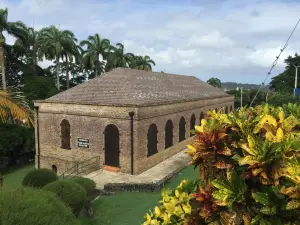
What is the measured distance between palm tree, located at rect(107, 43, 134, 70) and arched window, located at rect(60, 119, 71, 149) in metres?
30.5

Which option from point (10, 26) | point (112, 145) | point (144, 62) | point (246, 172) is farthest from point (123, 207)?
point (144, 62)

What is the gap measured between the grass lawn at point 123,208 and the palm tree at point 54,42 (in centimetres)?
3154

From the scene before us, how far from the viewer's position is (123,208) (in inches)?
516

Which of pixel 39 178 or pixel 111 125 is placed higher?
pixel 111 125

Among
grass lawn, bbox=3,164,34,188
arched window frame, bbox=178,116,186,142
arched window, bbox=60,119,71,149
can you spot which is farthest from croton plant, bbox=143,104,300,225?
arched window frame, bbox=178,116,186,142

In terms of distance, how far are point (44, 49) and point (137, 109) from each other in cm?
3054

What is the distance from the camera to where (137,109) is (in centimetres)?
1684

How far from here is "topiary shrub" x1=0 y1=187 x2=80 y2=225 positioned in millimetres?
5086

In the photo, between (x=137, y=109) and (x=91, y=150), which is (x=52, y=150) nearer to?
(x=91, y=150)

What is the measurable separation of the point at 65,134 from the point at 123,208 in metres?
8.69

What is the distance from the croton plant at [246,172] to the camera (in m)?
2.47

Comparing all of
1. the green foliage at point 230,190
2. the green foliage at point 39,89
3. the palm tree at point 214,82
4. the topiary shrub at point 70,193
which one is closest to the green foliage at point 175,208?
the green foliage at point 230,190

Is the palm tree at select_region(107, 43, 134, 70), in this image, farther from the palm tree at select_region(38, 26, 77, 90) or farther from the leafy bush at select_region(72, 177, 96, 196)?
the leafy bush at select_region(72, 177, 96, 196)

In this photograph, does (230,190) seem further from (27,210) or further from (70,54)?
(70,54)
